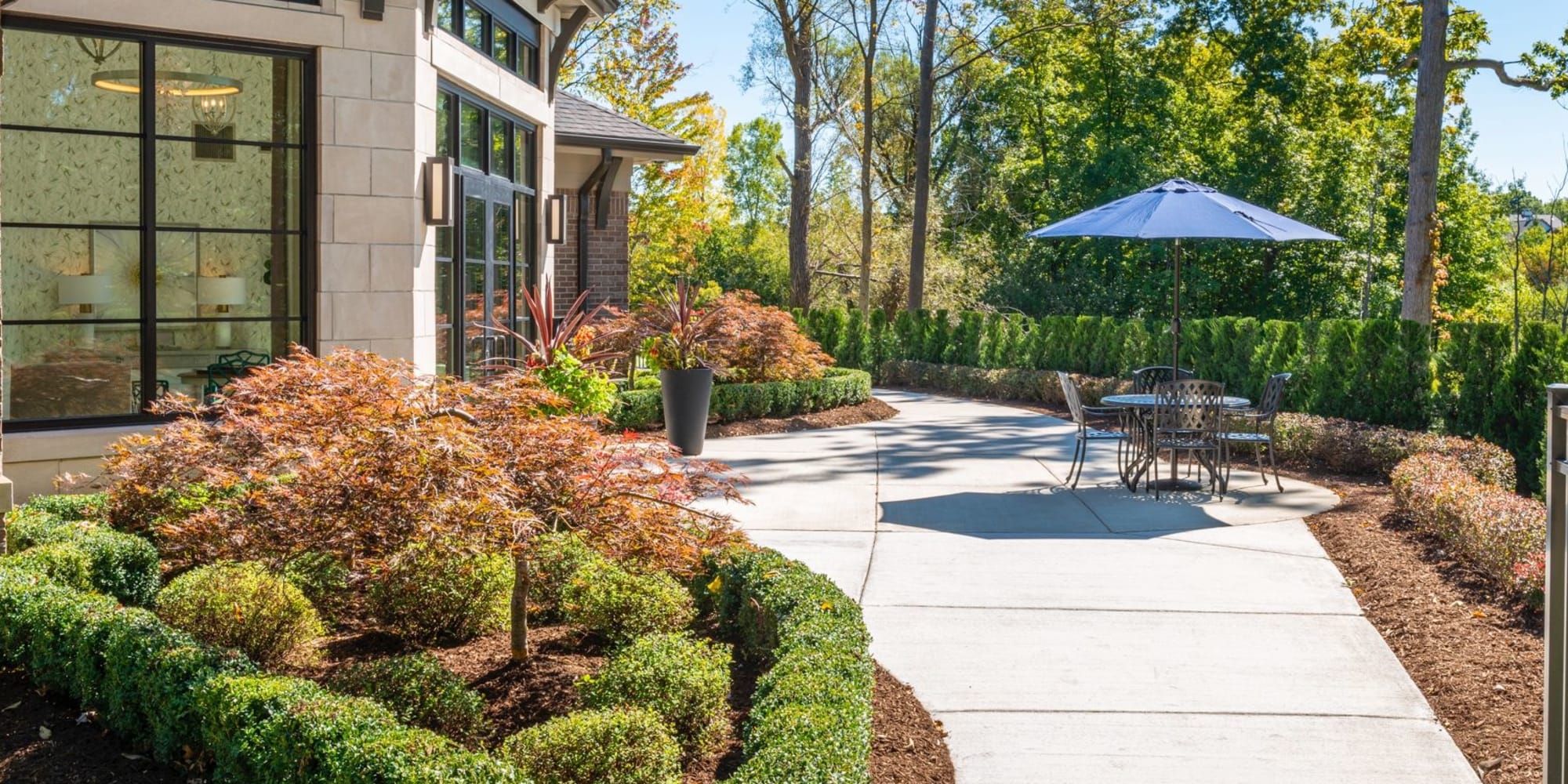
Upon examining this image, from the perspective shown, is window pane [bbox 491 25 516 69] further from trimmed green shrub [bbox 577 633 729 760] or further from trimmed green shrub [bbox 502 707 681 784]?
trimmed green shrub [bbox 502 707 681 784]

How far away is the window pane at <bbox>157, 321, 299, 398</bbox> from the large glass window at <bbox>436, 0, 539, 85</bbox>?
2759 mm

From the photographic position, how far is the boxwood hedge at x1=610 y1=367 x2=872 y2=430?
13625 mm

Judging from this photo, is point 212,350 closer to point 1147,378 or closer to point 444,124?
point 444,124

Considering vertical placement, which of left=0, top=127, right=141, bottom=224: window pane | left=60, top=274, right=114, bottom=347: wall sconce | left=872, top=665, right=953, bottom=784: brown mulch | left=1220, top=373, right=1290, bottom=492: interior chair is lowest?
left=872, top=665, right=953, bottom=784: brown mulch

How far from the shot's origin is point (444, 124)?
10.0 metres

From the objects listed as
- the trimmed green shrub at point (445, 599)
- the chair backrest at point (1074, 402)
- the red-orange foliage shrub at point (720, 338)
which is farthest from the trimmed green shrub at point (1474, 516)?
the red-orange foliage shrub at point (720, 338)

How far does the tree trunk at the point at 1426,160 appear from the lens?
15.7 metres

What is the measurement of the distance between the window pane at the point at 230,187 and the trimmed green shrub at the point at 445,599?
153 inches

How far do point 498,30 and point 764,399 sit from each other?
555cm

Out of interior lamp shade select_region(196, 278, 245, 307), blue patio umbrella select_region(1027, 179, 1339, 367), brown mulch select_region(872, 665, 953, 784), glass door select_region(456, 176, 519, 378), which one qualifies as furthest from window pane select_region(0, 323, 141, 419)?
blue patio umbrella select_region(1027, 179, 1339, 367)

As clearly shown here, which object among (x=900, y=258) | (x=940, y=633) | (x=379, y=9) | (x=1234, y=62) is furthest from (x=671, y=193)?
(x=940, y=633)

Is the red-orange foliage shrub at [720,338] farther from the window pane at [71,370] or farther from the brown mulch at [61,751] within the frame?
the brown mulch at [61,751]

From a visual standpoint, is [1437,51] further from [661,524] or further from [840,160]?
[840,160]

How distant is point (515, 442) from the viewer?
15.6ft
